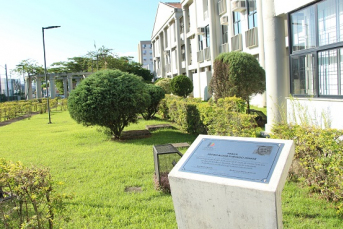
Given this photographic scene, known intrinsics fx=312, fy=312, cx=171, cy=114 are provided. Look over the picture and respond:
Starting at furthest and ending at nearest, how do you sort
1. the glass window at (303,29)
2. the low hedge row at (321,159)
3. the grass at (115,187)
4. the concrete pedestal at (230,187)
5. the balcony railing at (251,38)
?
the balcony railing at (251,38) → the glass window at (303,29) → the grass at (115,187) → the low hedge row at (321,159) → the concrete pedestal at (230,187)

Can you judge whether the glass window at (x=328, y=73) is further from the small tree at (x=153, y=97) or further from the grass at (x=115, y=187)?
the small tree at (x=153, y=97)

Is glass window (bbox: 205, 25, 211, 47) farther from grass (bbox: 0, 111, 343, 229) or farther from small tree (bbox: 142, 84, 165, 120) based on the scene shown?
grass (bbox: 0, 111, 343, 229)

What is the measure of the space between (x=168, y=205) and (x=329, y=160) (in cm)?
236

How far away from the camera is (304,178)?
4934mm

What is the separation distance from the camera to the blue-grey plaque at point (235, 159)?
2863 millimetres

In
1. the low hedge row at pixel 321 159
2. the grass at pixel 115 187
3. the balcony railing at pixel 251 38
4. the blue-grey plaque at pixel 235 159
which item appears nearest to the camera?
the blue-grey plaque at pixel 235 159

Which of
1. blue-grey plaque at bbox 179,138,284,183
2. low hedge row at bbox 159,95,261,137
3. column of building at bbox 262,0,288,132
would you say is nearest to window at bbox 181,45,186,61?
low hedge row at bbox 159,95,261,137

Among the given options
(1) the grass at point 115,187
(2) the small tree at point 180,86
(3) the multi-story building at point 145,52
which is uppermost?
(3) the multi-story building at point 145,52

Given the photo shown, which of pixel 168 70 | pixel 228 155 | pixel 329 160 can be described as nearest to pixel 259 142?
pixel 228 155

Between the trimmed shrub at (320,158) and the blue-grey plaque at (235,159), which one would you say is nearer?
the blue-grey plaque at (235,159)

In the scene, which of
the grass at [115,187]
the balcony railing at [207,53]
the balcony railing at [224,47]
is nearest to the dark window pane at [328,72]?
the grass at [115,187]

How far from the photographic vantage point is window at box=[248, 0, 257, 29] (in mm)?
18953

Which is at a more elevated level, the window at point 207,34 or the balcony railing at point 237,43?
the window at point 207,34

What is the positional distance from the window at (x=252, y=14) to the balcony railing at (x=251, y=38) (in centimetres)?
41
